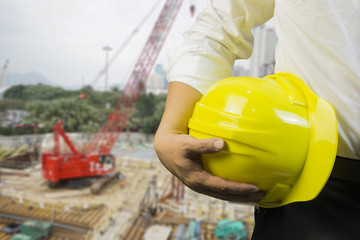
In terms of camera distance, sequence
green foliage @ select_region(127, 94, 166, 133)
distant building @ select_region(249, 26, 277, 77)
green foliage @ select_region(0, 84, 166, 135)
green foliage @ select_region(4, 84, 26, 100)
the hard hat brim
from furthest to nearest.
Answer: green foliage @ select_region(4, 84, 26, 100) → green foliage @ select_region(127, 94, 166, 133) → green foliage @ select_region(0, 84, 166, 135) → distant building @ select_region(249, 26, 277, 77) → the hard hat brim

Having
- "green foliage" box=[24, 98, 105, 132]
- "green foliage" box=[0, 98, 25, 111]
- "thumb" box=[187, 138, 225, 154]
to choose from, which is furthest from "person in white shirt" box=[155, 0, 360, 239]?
"green foliage" box=[0, 98, 25, 111]

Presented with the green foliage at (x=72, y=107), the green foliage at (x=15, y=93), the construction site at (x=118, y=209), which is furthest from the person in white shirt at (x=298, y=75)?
the green foliage at (x=15, y=93)

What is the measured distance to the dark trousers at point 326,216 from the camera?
391mm

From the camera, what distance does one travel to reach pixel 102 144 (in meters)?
8.26

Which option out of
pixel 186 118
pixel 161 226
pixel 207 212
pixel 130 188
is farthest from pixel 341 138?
pixel 130 188

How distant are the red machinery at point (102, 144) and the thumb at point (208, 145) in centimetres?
655

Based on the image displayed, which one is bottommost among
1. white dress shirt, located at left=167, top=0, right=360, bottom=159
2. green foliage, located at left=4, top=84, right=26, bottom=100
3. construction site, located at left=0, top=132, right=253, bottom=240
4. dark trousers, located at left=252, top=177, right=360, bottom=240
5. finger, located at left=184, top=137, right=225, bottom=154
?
construction site, located at left=0, top=132, right=253, bottom=240

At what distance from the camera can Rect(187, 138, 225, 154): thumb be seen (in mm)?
392

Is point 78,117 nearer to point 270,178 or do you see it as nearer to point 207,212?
point 207,212

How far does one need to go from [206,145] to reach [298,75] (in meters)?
0.23

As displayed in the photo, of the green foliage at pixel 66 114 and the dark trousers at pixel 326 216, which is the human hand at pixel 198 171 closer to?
the dark trousers at pixel 326 216

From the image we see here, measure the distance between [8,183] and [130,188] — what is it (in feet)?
11.3

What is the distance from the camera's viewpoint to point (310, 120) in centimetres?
42

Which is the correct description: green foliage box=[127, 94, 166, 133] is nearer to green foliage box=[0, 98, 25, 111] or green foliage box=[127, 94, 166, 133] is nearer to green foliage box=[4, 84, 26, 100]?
green foliage box=[0, 98, 25, 111]
